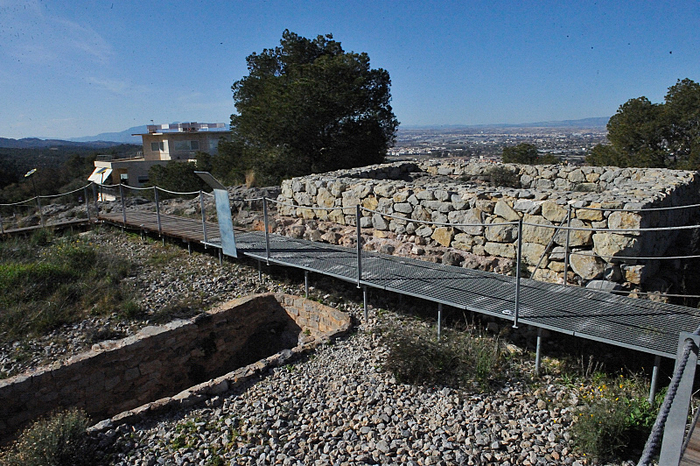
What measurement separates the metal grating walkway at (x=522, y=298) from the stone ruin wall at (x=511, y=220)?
0.55 metres

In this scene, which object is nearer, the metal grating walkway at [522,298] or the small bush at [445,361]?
the metal grating walkway at [522,298]

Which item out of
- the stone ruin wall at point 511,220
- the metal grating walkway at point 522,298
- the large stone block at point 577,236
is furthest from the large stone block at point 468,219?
the large stone block at point 577,236

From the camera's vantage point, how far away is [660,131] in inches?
700

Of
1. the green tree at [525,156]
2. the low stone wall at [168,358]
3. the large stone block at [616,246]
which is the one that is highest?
the green tree at [525,156]

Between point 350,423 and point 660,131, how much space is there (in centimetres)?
1868

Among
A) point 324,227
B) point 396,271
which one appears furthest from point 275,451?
point 324,227

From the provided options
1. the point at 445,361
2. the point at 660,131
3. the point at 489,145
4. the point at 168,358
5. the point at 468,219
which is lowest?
the point at 168,358

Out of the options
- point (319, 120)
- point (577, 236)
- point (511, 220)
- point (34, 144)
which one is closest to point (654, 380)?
point (577, 236)

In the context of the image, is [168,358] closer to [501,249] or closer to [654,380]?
[501,249]

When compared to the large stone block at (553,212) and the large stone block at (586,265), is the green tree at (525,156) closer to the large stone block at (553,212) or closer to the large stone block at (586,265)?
the large stone block at (553,212)

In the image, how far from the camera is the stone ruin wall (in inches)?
251

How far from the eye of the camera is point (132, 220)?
39.7 ft

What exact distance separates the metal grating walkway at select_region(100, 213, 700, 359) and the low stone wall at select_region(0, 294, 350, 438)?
2.73ft

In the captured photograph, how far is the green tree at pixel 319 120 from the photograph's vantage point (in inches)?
706
